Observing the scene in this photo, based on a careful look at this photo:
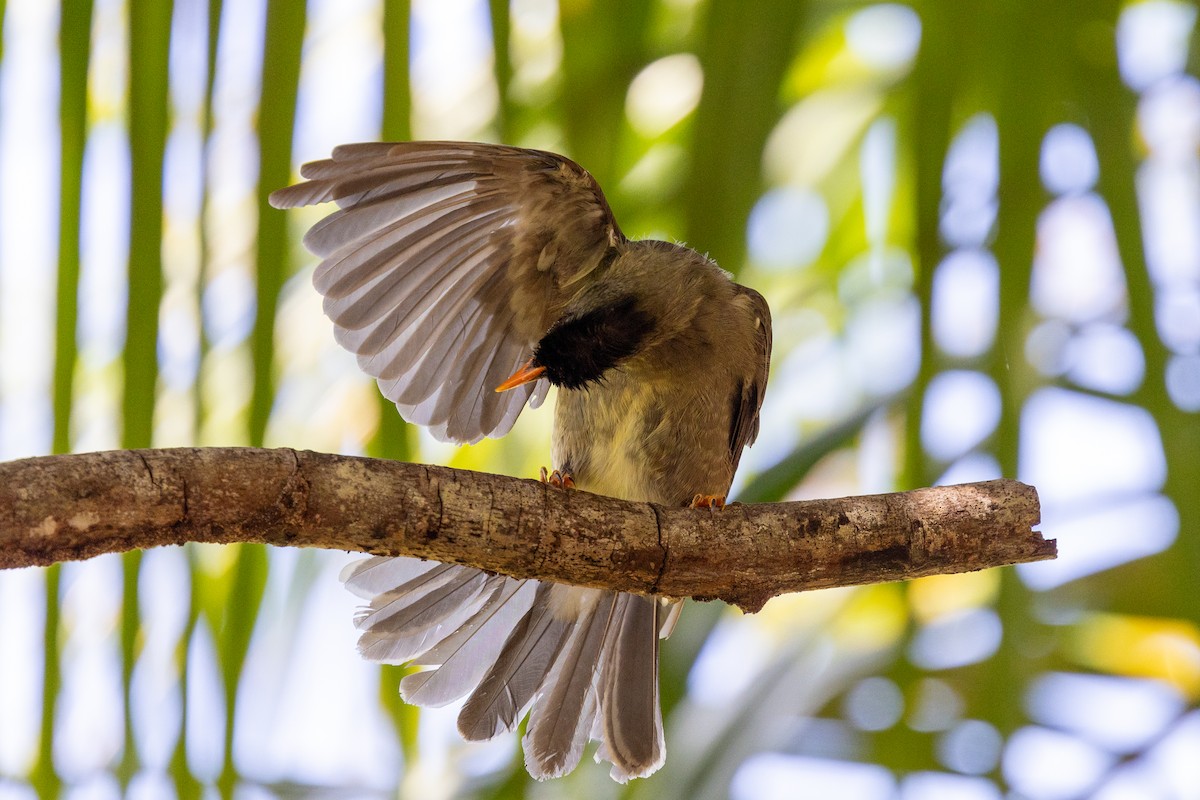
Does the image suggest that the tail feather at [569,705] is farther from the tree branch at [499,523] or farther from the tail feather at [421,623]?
the tree branch at [499,523]

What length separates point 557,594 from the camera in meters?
2.94

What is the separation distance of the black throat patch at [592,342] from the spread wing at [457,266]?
19 cm

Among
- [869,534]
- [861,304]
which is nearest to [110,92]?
[869,534]

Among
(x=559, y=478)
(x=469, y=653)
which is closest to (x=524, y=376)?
(x=559, y=478)

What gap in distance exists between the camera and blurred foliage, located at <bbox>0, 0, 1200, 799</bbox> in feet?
4.78

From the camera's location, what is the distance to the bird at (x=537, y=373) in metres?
2.58

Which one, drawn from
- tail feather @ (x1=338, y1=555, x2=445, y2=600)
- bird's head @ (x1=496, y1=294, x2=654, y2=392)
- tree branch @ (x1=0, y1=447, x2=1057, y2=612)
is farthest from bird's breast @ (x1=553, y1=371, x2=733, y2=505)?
tree branch @ (x1=0, y1=447, x2=1057, y2=612)

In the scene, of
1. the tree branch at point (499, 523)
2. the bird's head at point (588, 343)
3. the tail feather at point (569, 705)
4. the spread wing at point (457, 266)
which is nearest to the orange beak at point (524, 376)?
the bird's head at point (588, 343)

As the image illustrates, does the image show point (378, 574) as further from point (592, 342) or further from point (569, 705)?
point (592, 342)

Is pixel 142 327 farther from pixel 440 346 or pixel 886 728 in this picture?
pixel 886 728

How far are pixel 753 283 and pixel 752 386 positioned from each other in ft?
0.91

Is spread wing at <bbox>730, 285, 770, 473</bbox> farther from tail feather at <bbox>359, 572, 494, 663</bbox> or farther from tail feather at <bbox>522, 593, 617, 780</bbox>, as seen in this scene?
tail feather at <bbox>359, 572, 494, 663</bbox>

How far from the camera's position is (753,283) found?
301 cm

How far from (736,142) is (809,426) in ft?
4.43
